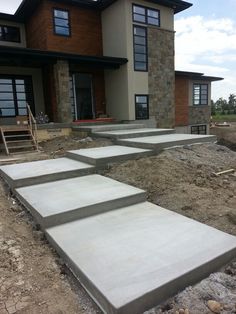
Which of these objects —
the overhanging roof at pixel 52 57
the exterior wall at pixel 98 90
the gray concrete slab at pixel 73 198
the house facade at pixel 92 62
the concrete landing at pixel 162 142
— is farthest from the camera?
the exterior wall at pixel 98 90

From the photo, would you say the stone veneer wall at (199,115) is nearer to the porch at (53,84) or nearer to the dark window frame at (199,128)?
the dark window frame at (199,128)

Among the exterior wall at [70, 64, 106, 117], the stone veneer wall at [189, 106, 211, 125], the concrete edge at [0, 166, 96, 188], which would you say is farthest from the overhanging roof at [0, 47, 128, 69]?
the stone veneer wall at [189, 106, 211, 125]

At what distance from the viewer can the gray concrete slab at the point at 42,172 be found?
4363 millimetres

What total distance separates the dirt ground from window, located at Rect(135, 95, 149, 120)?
636cm

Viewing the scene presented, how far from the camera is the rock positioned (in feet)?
6.03

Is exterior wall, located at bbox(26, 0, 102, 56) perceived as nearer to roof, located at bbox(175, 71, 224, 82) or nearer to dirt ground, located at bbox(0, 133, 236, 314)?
roof, located at bbox(175, 71, 224, 82)

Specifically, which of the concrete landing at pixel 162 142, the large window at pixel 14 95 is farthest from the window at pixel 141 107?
the concrete landing at pixel 162 142

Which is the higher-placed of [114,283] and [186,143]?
[186,143]

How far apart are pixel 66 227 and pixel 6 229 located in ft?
2.57

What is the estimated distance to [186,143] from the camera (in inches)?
259

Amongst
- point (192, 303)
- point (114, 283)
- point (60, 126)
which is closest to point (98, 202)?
point (114, 283)

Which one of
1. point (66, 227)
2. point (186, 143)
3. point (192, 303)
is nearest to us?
point (192, 303)

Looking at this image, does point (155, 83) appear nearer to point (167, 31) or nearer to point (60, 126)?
point (167, 31)

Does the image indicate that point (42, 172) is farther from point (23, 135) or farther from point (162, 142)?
point (23, 135)
